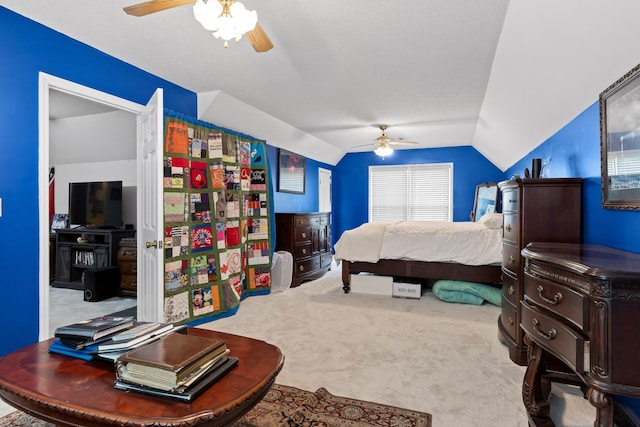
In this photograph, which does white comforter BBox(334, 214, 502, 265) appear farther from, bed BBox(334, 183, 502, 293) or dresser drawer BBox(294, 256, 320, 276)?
dresser drawer BBox(294, 256, 320, 276)

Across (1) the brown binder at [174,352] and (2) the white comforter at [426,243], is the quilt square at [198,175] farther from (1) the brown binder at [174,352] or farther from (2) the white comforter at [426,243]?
(1) the brown binder at [174,352]

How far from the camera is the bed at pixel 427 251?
4.14m

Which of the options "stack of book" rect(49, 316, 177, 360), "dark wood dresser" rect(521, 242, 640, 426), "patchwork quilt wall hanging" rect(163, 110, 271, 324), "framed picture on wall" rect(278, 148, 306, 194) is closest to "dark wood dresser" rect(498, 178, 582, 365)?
"dark wood dresser" rect(521, 242, 640, 426)

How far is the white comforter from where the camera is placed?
4137 millimetres

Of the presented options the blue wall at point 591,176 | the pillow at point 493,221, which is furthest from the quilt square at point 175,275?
the pillow at point 493,221

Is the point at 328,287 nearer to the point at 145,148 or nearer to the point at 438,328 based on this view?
the point at 438,328

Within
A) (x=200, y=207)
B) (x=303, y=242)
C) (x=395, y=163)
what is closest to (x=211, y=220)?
(x=200, y=207)

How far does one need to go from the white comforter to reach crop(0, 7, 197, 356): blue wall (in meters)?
3.29

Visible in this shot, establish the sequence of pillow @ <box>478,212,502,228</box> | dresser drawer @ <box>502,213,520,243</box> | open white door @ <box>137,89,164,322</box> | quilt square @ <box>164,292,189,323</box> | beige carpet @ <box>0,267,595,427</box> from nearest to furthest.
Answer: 1. beige carpet @ <box>0,267,595,427</box>
2. dresser drawer @ <box>502,213,520,243</box>
3. open white door @ <box>137,89,164,322</box>
4. quilt square @ <box>164,292,189,323</box>
5. pillow @ <box>478,212,502,228</box>

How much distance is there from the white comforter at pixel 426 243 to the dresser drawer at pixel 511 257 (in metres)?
1.28

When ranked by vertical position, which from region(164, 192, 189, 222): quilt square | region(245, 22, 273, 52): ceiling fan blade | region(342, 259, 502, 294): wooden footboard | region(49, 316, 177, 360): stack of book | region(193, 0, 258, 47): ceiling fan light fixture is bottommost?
region(342, 259, 502, 294): wooden footboard

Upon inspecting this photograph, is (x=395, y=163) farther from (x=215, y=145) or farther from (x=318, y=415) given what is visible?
(x=318, y=415)

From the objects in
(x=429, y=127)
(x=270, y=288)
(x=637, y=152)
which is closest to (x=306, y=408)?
(x=637, y=152)

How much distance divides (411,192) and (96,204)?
19.0 ft
